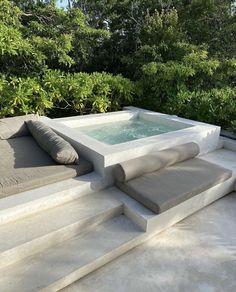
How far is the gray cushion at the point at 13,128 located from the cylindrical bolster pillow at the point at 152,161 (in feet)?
7.39

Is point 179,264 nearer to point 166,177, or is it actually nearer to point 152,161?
point 166,177

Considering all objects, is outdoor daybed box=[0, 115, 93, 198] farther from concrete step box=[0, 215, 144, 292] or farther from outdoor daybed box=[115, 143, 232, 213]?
concrete step box=[0, 215, 144, 292]

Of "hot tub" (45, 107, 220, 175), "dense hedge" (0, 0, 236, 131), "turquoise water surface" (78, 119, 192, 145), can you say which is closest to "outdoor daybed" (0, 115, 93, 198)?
"hot tub" (45, 107, 220, 175)

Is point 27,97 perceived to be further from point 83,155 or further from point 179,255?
point 179,255

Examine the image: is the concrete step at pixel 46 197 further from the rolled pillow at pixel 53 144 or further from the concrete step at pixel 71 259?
the concrete step at pixel 71 259

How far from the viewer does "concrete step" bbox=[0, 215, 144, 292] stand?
2.17 m

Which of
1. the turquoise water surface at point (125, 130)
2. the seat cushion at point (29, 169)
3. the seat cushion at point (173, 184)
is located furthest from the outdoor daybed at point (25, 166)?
the turquoise water surface at point (125, 130)

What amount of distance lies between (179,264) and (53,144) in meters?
2.28

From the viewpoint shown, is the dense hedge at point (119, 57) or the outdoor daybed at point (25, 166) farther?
the dense hedge at point (119, 57)

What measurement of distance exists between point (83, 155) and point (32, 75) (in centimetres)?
315

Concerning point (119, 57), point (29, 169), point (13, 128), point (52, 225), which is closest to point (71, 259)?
point (52, 225)

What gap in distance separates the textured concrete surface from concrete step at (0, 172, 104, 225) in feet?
3.04

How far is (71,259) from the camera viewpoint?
2.43 meters

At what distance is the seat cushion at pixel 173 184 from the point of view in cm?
291
